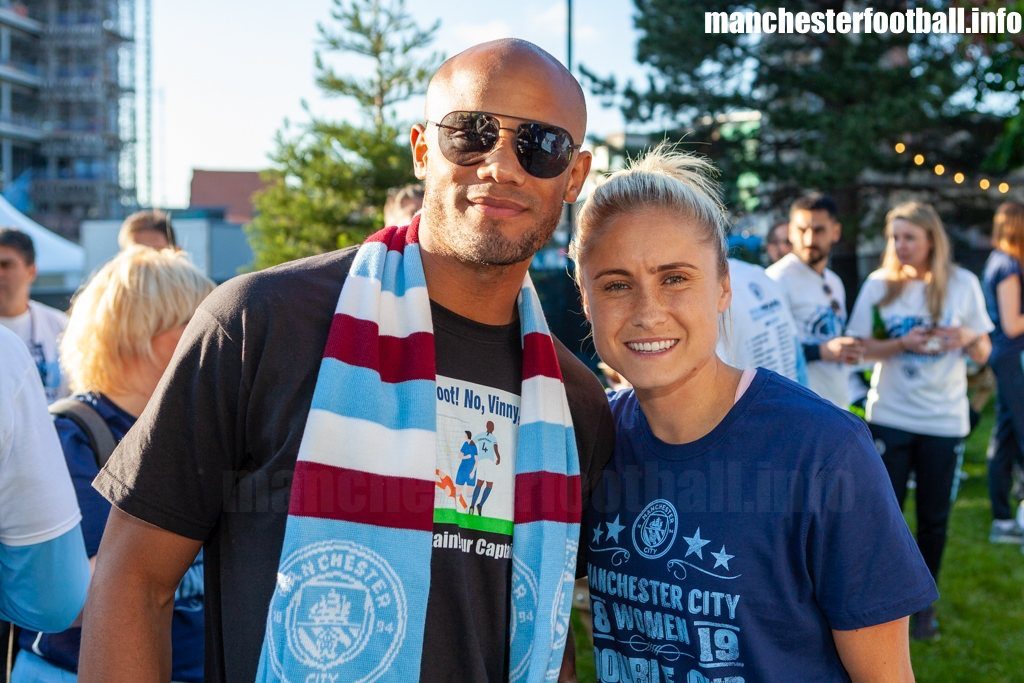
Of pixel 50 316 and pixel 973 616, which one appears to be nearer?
pixel 50 316

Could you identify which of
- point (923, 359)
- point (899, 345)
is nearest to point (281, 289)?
point (899, 345)

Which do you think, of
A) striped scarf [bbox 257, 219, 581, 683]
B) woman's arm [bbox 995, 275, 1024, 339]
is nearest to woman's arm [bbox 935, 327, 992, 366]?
woman's arm [bbox 995, 275, 1024, 339]

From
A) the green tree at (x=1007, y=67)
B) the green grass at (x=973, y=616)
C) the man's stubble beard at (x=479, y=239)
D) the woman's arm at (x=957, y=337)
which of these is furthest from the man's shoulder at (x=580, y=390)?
the green tree at (x=1007, y=67)

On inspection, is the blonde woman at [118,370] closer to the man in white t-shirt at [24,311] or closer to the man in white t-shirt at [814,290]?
the man in white t-shirt at [24,311]

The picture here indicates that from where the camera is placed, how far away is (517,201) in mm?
2096

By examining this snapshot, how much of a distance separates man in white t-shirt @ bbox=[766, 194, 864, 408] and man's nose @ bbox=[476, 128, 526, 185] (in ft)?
11.5

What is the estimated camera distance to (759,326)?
13.3ft

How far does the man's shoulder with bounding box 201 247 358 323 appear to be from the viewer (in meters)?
1.87

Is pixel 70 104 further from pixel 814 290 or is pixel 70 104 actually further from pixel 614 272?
pixel 614 272

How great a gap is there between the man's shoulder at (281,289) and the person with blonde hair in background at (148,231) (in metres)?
4.01

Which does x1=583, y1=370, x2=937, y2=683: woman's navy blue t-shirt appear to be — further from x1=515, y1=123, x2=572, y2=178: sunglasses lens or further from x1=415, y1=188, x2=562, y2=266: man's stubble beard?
x1=515, y1=123, x2=572, y2=178: sunglasses lens

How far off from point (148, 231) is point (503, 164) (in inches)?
171

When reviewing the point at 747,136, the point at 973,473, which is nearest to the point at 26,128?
the point at 747,136

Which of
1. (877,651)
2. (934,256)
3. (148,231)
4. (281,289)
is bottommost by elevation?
(877,651)
